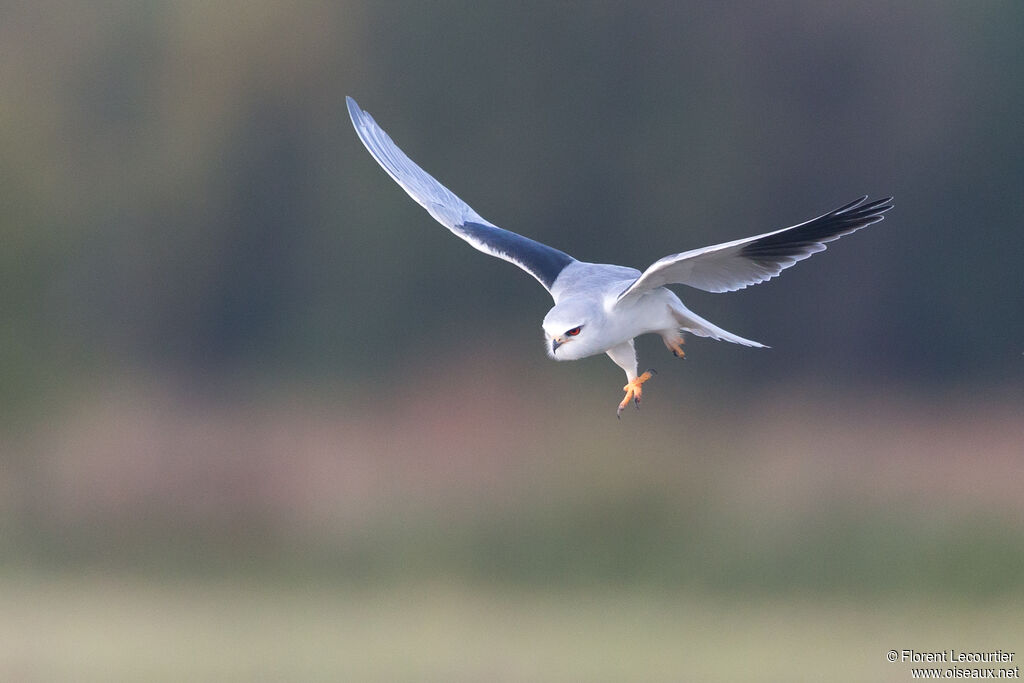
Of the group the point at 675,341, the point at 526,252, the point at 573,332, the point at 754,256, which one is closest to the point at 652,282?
the point at 573,332

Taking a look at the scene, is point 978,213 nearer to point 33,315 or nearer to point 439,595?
point 439,595

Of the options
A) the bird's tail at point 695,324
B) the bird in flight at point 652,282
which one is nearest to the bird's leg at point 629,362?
the bird in flight at point 652,282

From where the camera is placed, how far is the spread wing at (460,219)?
6.38 metres

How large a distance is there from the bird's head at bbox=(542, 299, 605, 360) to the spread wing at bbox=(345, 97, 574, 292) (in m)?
0.71

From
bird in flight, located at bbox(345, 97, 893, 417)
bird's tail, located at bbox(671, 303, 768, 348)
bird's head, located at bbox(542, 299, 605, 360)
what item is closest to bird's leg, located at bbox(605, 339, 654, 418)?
bird in flight, located at bbox(345, 97, 893, 417)

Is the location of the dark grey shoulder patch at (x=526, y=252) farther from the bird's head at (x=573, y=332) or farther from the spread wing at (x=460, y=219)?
the bird's head at (x=573, y=332)

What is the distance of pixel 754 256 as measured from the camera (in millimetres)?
5625

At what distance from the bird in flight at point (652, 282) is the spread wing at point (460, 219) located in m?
0.01

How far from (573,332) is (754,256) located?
0.79m

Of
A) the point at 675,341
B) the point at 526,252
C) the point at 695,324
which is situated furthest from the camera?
the point at 526,252

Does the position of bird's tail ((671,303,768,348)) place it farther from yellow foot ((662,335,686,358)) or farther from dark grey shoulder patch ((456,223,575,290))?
dark grey shoulder patch ((456,223,575,290))

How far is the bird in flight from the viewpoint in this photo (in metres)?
5.34

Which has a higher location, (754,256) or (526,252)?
(526,252)

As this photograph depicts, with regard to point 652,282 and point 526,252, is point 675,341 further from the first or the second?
Answer: point 526,252
